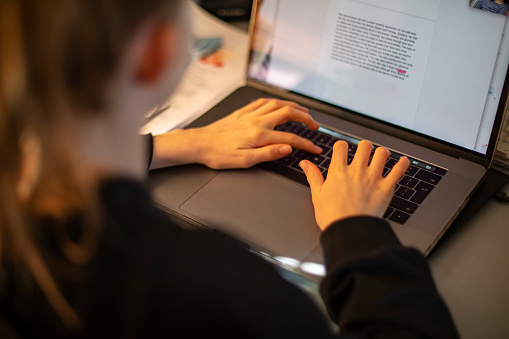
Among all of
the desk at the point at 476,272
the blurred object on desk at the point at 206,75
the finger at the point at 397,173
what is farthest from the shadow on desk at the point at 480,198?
the blurred object on desk at the point at 206,75

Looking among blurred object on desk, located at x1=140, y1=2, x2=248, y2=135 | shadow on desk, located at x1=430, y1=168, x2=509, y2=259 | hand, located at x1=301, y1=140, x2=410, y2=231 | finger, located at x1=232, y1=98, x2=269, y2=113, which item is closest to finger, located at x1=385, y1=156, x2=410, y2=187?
hand, located at x1=301, y1=140, x2=410, y2=231

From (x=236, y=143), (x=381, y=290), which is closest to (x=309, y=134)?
(x=236, y=143)

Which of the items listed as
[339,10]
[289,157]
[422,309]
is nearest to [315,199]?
[289,157]

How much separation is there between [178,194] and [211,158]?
3.2 inches

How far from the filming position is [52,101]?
0.38 metres

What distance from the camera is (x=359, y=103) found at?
94 centimetres

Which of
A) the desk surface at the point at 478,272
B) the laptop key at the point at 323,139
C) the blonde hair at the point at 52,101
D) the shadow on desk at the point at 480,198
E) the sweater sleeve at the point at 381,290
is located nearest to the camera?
the blonde hair at the point at 52,101

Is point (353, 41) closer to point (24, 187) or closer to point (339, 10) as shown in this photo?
point (339, 10)

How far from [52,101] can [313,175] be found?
0.48m

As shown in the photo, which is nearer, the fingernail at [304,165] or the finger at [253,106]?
the fingernail at [304,165]

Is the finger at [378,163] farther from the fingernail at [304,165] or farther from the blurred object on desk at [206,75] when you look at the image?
the blurred object on desk at [206,75]

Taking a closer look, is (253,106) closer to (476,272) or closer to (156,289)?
(476,272)

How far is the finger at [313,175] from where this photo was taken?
2.54 ft

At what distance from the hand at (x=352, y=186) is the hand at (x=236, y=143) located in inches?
3.0
